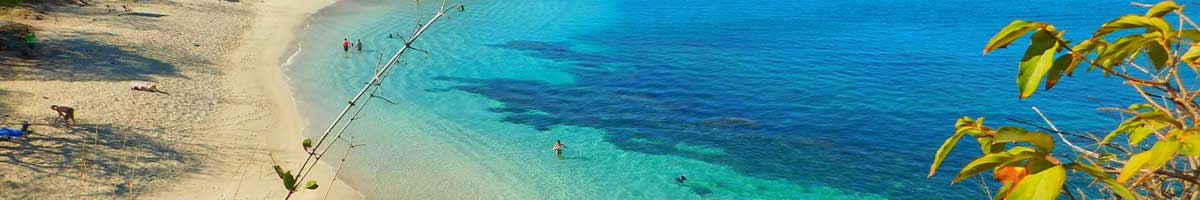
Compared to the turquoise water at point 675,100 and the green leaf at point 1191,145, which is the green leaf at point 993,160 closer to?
the green leaf at point 1191,145


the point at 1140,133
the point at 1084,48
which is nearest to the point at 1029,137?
the point at 1084,48

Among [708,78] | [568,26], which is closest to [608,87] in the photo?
[708,78]

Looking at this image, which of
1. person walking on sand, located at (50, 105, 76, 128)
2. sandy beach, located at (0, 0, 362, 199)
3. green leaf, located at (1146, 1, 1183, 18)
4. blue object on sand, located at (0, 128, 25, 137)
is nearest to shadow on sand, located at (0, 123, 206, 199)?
sandy beach, located at (0, 0, 362, 199)

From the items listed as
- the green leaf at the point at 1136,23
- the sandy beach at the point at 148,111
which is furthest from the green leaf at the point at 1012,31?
the sandy beach at the point at 148,111

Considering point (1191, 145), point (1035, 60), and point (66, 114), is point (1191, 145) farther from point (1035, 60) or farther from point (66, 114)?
point (66, 114)

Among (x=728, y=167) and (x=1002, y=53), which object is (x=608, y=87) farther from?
(x=1002, y=53)

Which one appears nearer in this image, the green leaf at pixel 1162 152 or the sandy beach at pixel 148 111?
the green leaf at pixel 1162 152
